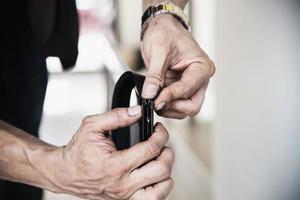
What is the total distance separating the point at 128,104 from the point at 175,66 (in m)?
0.09

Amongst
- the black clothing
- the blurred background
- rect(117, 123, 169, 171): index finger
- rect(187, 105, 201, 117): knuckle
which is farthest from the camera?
the blurred background

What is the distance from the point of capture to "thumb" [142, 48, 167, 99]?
57cm

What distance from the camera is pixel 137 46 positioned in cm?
294

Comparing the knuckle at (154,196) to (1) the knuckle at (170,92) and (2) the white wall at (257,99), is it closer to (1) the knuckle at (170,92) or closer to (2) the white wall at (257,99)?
(1) the knuckle at (170,92)

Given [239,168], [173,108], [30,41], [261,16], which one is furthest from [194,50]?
[239,168]

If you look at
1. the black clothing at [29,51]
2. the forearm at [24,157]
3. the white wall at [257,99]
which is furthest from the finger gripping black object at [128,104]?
the white wall at [257,99]

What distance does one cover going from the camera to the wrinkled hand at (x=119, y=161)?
0.54m

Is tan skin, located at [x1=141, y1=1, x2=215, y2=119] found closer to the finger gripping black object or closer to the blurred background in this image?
the finger gripping black object

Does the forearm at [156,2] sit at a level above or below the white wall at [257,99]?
above

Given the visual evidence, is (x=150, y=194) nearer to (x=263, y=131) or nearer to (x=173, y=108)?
(x=173, y=108)

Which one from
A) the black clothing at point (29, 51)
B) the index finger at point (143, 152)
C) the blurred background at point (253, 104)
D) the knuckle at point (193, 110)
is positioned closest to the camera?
the index finger at point (143, 152)

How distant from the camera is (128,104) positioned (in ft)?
2.20

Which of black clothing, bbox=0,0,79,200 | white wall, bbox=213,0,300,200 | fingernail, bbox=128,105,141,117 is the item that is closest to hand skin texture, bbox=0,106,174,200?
fingernail, bbox=128,105,141,117

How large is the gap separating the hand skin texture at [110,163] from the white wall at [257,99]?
0.81 meters
